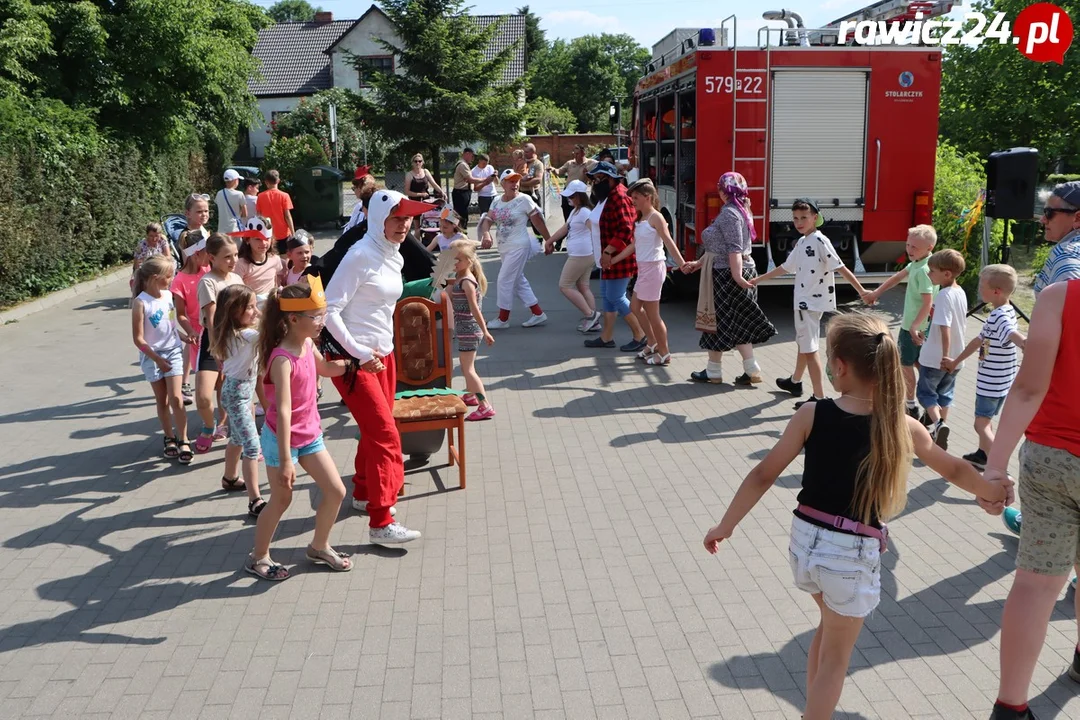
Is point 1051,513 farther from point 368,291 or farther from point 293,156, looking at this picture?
point 293,156

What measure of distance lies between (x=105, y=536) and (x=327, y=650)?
2187 mm

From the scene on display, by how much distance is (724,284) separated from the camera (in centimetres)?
868

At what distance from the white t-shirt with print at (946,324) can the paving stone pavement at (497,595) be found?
2.85 ft

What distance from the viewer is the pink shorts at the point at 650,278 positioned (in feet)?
30.3

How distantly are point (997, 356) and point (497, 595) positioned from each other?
3.48m

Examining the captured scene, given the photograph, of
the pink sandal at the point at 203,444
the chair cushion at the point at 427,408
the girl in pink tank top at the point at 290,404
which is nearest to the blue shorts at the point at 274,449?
the girl in pink tank top at the point at 290,404

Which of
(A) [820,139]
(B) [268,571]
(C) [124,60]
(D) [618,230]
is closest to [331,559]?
(B) [268,571]

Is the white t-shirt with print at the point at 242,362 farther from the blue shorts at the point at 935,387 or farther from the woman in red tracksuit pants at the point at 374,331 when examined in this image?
the blue shorts at the point at 935,387

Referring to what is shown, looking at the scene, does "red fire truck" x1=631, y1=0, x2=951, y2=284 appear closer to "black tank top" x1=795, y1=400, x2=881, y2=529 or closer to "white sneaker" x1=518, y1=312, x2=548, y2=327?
"white sneaker" x1=518, y1=312, x2=548, y2=327

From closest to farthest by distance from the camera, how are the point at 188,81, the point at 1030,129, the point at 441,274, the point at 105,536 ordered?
the point at 105,536 < the point at 441,274 < the point at 188,81 < the point at 1030,129

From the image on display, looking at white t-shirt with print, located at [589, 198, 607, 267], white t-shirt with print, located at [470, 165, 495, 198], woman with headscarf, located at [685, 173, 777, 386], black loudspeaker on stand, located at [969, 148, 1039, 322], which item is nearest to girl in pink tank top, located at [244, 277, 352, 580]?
woman with headscarf, located at [685, 173, 777, 386]

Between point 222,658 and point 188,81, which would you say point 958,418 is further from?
point 188,81

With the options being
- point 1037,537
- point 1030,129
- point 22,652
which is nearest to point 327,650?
point 22,652

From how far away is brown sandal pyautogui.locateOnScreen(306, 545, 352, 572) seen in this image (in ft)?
17.2
